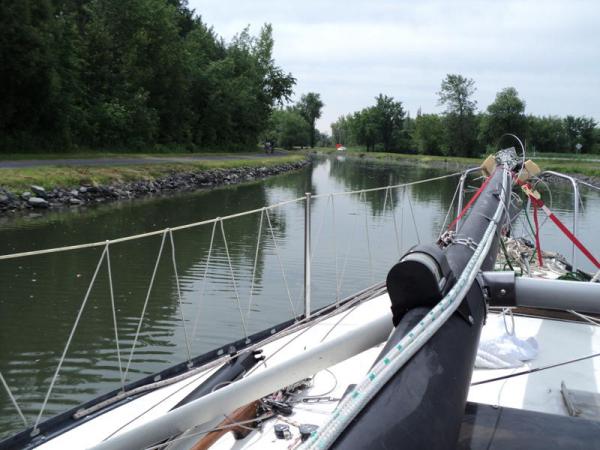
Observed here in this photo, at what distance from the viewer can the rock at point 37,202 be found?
18.0m

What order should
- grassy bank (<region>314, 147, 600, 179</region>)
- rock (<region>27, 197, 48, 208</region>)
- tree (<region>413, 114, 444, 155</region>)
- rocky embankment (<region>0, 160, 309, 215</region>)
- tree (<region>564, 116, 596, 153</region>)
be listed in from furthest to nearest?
tree (<region>413, 114, 444, 155</region>) < tree (<region>564, 116, 596, 153</region>) < grassy bank (<region>314, 147, 600, 179</region>) < rock (<region>27, 197, 48, 208</region>) < rocky embankment (<region>0, 160, 309, 215</region>)

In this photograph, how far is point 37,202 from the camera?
18.1m

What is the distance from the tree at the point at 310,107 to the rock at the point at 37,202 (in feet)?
349

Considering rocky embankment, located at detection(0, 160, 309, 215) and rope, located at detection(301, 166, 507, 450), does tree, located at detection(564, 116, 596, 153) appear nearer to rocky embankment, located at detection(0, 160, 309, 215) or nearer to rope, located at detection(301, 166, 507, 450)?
rocky embankment, located at detection(0, 160, 309, 215)

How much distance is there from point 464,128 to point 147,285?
79.0 m

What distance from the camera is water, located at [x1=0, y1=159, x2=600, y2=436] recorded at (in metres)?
7.09

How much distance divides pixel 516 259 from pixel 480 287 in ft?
17.6

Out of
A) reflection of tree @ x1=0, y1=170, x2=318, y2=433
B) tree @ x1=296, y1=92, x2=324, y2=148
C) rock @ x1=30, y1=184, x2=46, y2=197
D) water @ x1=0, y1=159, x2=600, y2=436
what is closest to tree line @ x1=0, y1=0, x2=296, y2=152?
rock @ x1=30, y1=184, x2=46, y2=197

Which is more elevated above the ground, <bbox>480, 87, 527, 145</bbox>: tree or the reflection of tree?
<bbox>480, 87, 527, 145</bbox>: tree

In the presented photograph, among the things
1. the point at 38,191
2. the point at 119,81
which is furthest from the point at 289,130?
the point at 38,191

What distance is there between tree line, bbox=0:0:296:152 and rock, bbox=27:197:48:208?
1001 cm

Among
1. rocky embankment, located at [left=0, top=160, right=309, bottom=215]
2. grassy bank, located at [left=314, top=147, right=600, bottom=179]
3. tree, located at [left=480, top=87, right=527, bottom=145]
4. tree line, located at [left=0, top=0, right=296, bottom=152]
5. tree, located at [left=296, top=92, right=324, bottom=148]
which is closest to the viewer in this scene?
rocky embankment, located at [left=0, top=160, right=309, bottom=215]

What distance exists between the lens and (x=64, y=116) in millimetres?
29688

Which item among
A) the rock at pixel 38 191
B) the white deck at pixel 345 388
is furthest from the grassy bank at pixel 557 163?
the white deck at pixel 345 388
